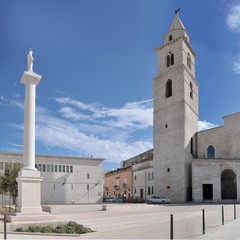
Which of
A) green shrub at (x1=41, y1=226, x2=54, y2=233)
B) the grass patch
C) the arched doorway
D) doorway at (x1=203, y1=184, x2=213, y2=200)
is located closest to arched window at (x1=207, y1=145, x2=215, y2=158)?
the arched doorway

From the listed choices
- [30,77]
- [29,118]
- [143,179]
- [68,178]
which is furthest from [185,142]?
[29,118]

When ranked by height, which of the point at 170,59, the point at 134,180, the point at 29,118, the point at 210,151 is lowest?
the point at 134,180

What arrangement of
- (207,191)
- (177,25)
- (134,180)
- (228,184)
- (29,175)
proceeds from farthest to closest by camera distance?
1. (134,180)
2. (177,25)
3. (228,184)
4. (207,191)
5. (29,175)

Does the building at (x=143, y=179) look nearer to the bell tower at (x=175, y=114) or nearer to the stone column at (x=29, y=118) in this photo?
the bell tower at (x=175, y=114)

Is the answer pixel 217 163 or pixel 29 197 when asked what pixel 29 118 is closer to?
pixel 29 197

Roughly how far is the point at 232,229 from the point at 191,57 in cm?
4786

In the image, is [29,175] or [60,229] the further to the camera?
[29,175]

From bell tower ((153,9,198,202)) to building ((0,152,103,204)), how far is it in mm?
10010

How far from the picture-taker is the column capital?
2219cm

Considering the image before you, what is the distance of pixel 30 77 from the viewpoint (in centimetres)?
2223

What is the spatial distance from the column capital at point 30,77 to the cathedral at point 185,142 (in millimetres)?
32515

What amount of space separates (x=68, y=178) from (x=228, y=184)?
24.6 meters

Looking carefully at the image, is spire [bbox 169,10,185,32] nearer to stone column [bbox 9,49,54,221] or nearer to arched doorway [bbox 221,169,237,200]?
arched doorway [bbox 221,169,237,200]

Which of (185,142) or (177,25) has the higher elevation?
(177,25)
